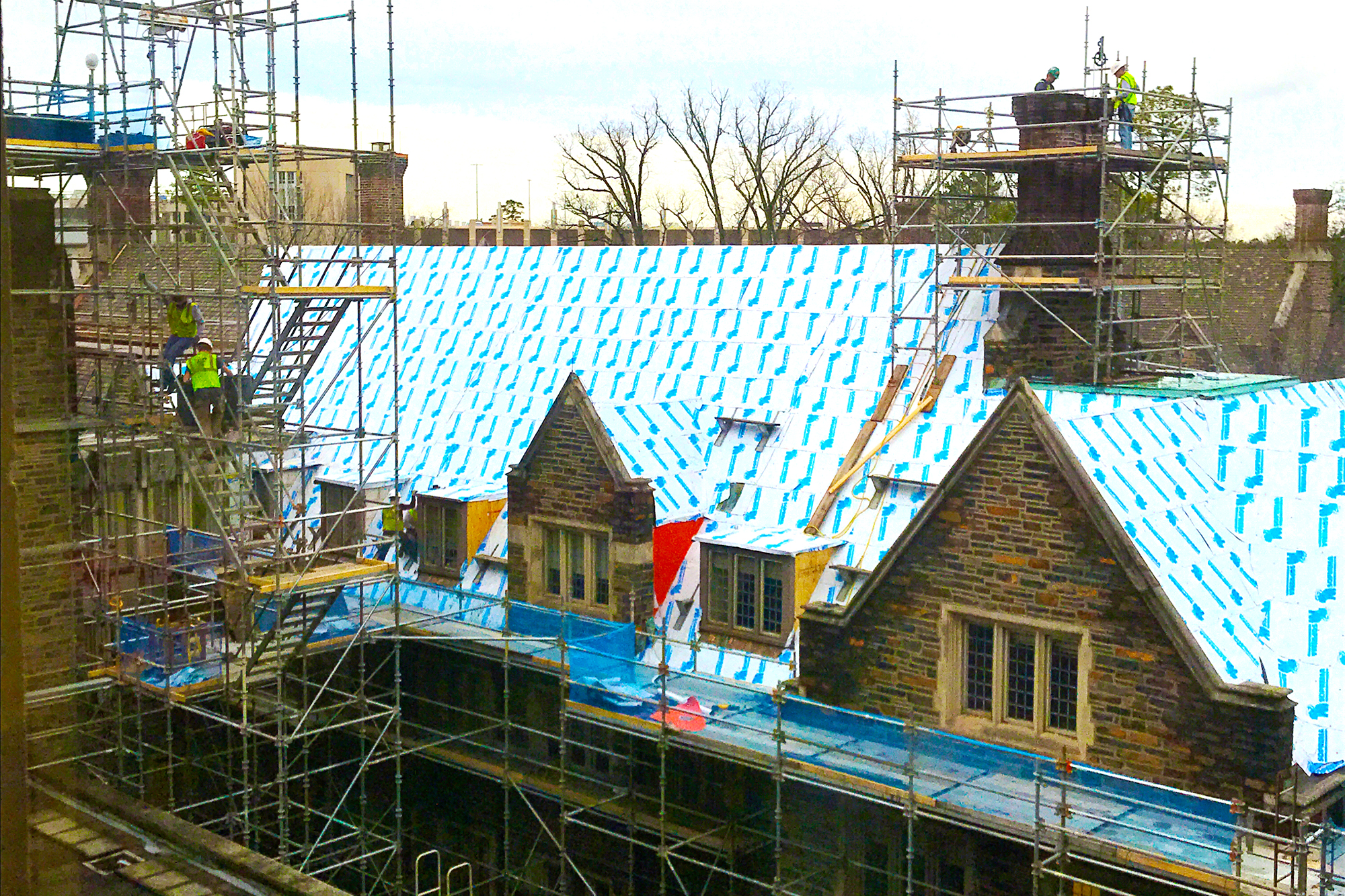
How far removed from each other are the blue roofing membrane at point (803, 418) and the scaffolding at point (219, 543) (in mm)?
1544

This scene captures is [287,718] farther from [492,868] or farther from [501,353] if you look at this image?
[501,353]

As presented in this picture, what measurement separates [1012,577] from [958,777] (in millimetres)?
2334

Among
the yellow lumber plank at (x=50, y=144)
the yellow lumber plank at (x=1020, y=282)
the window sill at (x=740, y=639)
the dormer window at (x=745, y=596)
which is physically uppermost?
the yellow lumber plank at (x=50, y=144)

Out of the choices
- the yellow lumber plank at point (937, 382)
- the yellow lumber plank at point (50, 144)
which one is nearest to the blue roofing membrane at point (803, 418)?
the yellow lumber plank at point (937, 382)

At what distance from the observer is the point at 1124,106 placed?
960 inches

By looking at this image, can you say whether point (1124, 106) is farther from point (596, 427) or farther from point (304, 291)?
point (304, 291)

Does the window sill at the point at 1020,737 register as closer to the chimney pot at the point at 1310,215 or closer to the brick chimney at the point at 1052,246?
the brick chimney at the point at 1052,246

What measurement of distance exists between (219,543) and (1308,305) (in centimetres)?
4926

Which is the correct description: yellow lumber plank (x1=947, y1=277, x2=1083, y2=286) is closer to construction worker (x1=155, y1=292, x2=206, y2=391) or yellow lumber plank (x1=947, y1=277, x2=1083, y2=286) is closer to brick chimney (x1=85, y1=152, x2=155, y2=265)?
construction worker (x1=155, y1=292, x2=206, y2=391)

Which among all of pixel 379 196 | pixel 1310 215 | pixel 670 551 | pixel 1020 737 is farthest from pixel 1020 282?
pixel 1310 215

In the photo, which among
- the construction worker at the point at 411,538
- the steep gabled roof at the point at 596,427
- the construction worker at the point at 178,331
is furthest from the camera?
the construction worker at the point at 411,538

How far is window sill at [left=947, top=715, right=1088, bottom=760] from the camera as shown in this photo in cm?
1659

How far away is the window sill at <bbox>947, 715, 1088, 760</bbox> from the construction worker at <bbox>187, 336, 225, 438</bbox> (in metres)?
11.0

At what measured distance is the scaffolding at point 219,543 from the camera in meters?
21.2
